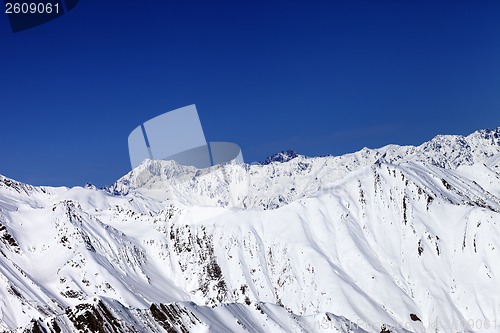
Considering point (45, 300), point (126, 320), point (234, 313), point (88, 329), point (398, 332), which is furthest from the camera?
point (45, 300)

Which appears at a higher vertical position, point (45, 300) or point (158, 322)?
point (45, 300)

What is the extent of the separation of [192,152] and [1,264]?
164m

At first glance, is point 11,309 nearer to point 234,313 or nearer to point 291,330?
point 234,313

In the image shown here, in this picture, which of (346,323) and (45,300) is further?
(45,300)

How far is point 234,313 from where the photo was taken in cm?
13525

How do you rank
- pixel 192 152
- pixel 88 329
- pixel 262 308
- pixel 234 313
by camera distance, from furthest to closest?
pixel 262 308, pixel 234 313, pixel 88 329, pixel 192 152

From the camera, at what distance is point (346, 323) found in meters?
147

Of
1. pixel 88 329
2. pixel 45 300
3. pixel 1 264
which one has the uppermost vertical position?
pixel 1 264

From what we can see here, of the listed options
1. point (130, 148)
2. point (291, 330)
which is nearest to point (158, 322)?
point (291, 330)

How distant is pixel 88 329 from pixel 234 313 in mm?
45115

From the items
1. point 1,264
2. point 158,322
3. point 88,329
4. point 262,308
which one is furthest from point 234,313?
point 1,264

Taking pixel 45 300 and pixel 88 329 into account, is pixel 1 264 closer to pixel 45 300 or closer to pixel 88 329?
pixel 45 300

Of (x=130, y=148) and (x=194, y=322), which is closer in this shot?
(x=130, y=148)

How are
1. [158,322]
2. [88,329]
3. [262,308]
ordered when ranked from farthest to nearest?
[262,308], [158,322], [88,329]
